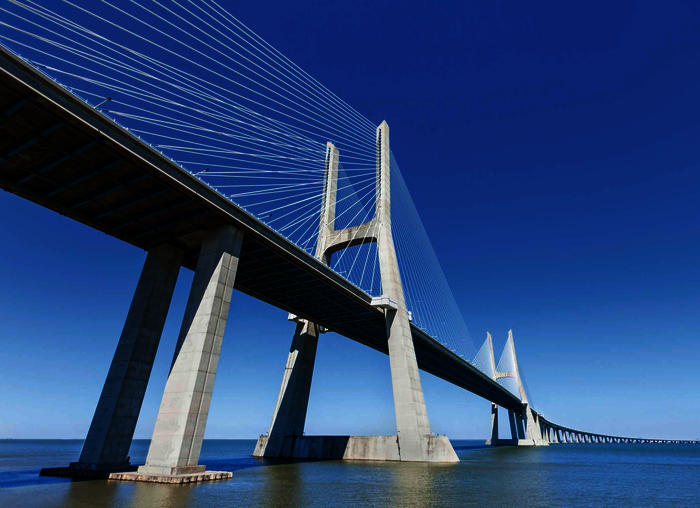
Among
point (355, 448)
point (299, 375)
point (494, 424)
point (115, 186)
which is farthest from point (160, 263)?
point (494, 424)

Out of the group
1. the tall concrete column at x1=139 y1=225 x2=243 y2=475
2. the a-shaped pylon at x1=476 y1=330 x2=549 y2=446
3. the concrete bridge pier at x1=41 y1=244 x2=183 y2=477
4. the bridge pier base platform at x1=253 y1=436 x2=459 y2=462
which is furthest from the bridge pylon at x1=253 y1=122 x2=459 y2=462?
the a-shaped pylon at x1=476 y1=330 x2=549 y2=446

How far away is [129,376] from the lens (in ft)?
92.0

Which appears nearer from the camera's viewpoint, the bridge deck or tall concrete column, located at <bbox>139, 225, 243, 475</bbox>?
the bridge deck

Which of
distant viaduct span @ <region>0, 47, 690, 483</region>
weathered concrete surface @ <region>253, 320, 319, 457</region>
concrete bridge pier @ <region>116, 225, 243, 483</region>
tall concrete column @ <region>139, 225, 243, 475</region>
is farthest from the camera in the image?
weathered concrete surface @ <region>253, 320, 319, 457</region>

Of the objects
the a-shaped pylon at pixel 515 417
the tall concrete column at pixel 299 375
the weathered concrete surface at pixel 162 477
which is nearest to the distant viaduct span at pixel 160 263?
the weathered concrete surface at pixel 162 477

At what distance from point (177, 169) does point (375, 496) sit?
64.4 ft

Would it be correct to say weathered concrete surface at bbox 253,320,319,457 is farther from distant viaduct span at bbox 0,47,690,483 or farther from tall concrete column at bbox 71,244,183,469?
tall concrete column at bbox 71,244,183,469

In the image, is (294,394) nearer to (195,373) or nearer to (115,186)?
(195,373)

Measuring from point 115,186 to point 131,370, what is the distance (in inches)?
452

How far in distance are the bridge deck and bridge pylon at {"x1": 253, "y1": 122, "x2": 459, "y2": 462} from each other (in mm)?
6378

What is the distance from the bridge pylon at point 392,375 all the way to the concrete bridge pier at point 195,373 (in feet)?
66.0

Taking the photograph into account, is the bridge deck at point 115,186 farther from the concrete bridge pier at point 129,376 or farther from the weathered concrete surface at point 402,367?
the weathered concrete surface at point 402,367

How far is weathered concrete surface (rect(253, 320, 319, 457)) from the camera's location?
49.6 m

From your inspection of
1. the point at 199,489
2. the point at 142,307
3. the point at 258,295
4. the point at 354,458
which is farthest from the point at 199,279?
the point at 354,458
